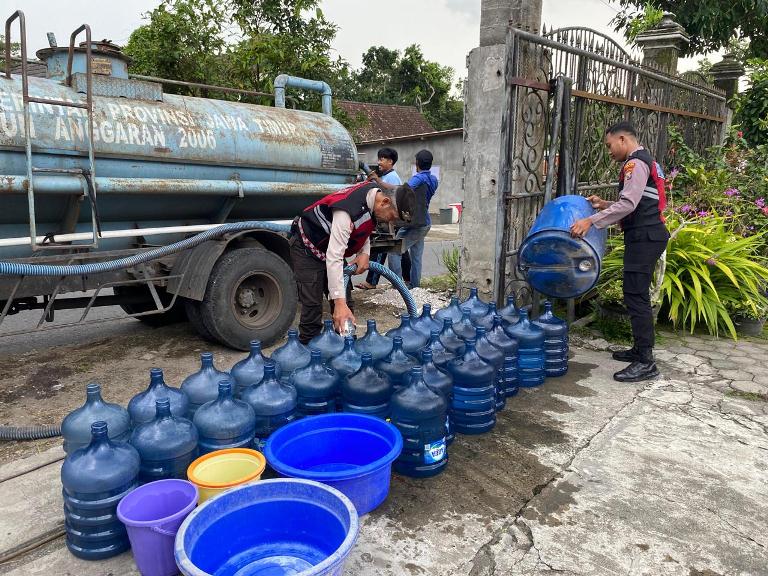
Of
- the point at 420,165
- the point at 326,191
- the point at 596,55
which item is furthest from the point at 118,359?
the point at 596,55

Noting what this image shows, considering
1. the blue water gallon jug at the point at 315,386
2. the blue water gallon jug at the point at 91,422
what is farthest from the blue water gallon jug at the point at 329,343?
the blue water gallon jug at the point at 91,422

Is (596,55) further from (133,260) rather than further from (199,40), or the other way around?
(199,40)

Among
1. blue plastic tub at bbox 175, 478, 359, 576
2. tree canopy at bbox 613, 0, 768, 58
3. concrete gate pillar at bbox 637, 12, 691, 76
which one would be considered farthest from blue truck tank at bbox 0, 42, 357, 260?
tree canopy at bbox 613, 0, 768, 58

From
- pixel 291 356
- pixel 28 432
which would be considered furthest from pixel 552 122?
pixel 28 432

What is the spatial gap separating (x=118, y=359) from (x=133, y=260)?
1.01 metres

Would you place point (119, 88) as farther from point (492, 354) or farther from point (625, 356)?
point (625, 356)

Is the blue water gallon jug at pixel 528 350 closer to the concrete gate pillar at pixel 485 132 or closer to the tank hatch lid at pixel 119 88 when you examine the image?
the concrete gate pillar at pixel 485 132

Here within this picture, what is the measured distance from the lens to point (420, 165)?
6.68 metres

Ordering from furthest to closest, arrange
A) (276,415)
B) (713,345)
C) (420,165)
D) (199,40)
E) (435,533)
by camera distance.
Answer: (199,40)
(420,165)
(713,345)
(276,415)
(435,533)

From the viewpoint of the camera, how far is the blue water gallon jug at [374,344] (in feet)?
11.0

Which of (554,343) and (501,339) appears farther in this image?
(554,343)

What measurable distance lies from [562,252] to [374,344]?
5.85 ft

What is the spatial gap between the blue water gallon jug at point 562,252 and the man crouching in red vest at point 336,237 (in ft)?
4.64

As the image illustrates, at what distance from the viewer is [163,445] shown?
2307 mm
